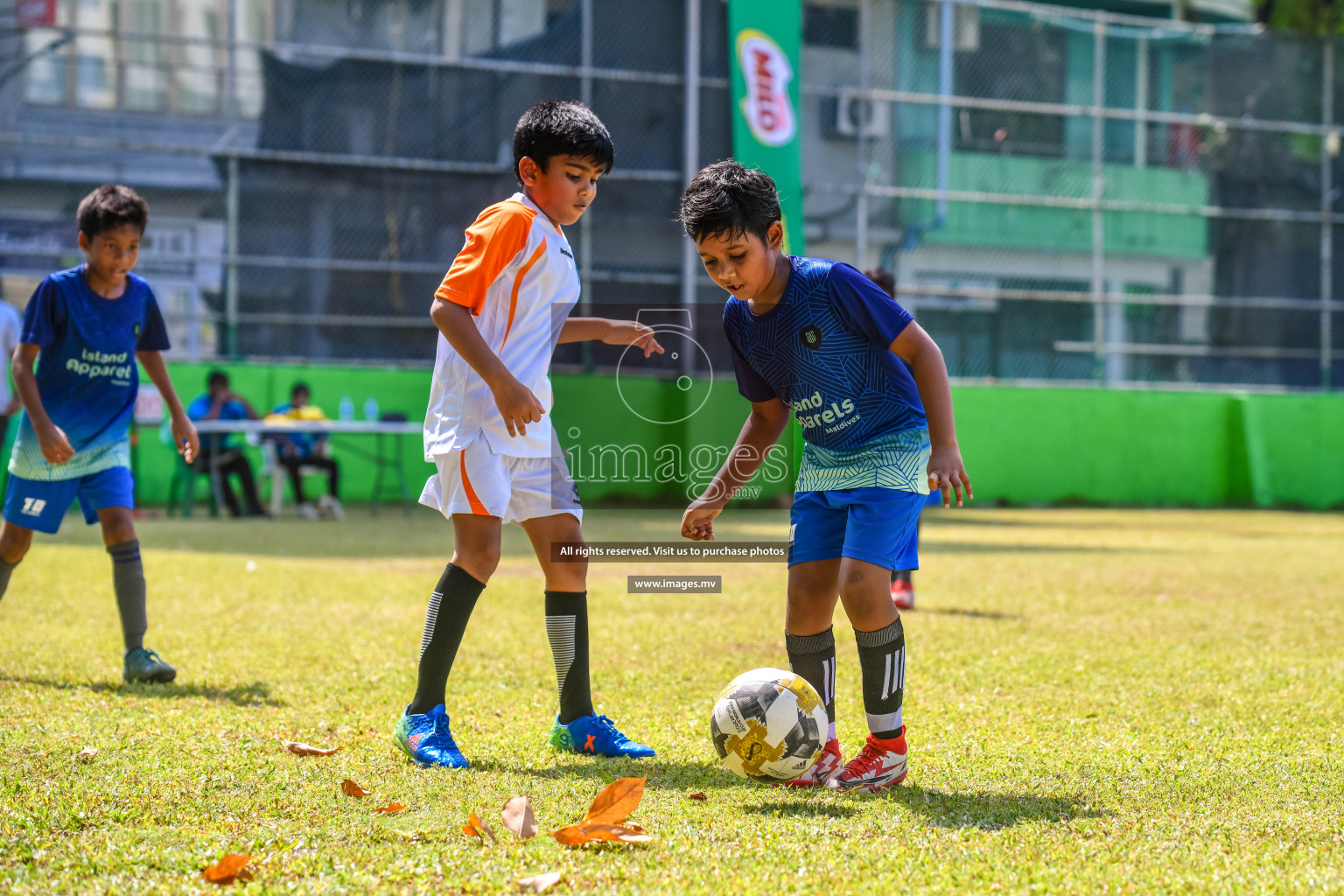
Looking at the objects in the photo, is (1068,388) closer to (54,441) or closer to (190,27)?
(190,27)

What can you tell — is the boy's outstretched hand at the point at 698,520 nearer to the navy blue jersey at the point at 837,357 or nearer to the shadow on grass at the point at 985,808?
the navy blue jersey at the point at 837,357

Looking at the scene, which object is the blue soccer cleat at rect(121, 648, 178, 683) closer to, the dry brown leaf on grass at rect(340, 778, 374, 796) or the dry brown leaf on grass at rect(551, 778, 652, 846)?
the dry brown leaf on grass at rect(340, 778, 374, 796)

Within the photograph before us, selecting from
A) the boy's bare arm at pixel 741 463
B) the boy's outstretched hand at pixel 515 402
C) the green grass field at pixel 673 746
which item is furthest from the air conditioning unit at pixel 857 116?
the boy's outstretched hand at pixel 515 402

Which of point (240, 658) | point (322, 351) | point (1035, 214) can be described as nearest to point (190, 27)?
point (322, 351)

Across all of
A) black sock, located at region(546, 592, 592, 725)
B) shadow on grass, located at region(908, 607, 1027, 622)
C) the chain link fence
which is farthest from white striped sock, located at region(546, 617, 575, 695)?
the chain link fence

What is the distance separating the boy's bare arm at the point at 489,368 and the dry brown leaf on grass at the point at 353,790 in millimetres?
893

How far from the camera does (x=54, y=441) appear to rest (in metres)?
4.17

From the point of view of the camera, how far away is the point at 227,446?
13125 millimetres

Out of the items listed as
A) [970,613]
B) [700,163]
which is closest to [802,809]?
[970,613]

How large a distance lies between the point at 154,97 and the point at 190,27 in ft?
3.19

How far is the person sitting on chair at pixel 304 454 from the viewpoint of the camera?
42.4 ft

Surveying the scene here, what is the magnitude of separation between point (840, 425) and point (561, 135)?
103 centimetres

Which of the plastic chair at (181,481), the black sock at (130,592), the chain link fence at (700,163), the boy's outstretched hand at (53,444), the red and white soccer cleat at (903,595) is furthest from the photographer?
the chain link fence at (700,163)

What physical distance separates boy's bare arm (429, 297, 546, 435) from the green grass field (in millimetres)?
861
